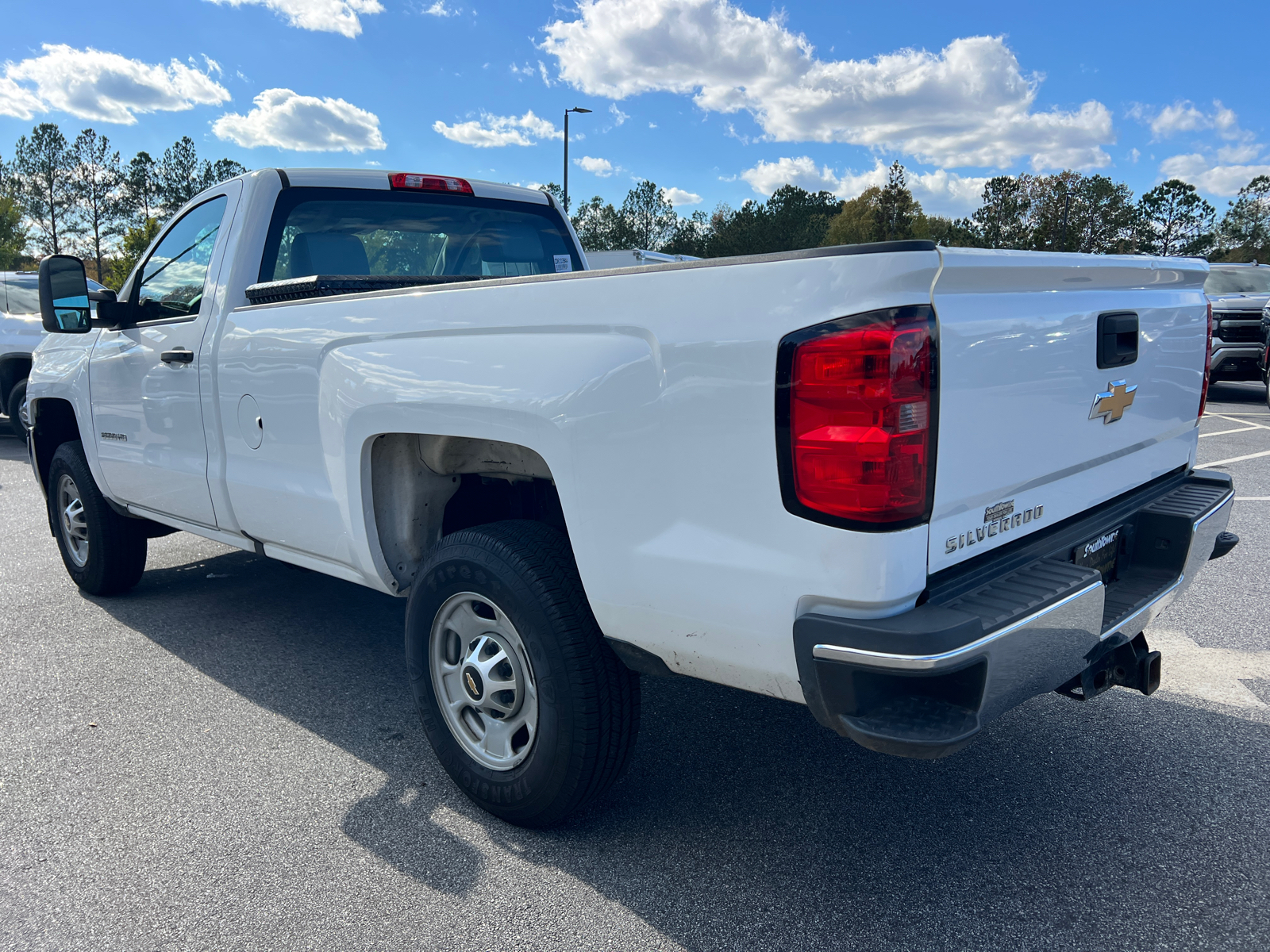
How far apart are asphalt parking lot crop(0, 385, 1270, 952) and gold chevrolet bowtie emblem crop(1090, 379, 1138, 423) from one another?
1.20 m

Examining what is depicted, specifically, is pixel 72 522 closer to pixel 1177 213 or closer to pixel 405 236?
pixel 405 236

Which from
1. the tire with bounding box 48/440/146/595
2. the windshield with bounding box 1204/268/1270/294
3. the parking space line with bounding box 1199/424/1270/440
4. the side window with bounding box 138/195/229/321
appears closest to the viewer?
the side window with bounding box 138/195/229/321

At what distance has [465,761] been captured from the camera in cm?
275

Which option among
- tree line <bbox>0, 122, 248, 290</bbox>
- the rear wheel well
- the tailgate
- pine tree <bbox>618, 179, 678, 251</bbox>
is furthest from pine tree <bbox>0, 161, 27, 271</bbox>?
the tailgate

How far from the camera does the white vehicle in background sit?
10.7 metres

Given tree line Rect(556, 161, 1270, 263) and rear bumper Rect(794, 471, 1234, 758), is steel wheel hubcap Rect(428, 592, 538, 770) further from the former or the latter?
tree line Rect(556, 161, 1270, 263)

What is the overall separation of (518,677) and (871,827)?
44.4 inches

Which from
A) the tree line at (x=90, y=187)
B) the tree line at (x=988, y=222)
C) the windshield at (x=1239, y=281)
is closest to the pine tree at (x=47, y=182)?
the tree line at (x=90, y=187)

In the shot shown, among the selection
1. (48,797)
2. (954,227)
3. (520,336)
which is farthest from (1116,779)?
(954,227)

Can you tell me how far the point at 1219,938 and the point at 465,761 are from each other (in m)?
2.02

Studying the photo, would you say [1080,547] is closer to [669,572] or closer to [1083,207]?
[669,572]

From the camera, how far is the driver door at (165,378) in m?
3.77

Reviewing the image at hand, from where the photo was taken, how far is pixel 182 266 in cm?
411

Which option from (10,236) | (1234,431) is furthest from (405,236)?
(10,236)
